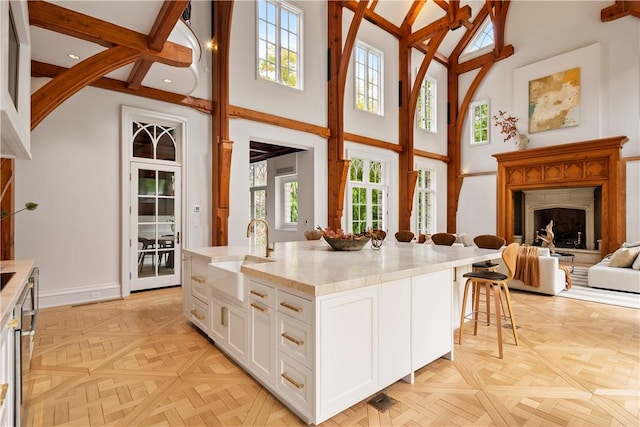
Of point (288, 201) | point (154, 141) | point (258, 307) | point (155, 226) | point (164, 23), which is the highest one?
point (164, 23)

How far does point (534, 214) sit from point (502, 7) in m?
5.45

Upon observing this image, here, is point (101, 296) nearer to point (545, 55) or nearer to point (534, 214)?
point (534, 214)

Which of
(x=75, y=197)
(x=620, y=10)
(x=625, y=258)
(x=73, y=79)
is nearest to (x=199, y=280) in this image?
(x=73, y=79)

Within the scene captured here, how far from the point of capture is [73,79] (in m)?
3.33

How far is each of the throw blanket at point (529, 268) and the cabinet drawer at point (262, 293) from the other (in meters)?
4.43

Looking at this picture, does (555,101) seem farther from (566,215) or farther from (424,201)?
(424,201)

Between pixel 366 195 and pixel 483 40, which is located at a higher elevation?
pixel 483 40

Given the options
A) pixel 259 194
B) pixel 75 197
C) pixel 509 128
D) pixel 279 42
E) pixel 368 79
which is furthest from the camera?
pixel 259 194

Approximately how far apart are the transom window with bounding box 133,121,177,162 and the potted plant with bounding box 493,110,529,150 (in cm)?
796

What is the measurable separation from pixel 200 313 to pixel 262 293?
1.35m

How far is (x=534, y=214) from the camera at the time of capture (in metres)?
9.02

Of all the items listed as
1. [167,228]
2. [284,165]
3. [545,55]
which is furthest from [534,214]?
[167,228]

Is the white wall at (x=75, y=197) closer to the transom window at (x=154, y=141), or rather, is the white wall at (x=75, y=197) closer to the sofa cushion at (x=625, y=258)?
the transom window at (x=154, y=141)

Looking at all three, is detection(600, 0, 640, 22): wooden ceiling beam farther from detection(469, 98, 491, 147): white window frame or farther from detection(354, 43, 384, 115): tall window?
detection(354, 43, 384, 115): tall window
